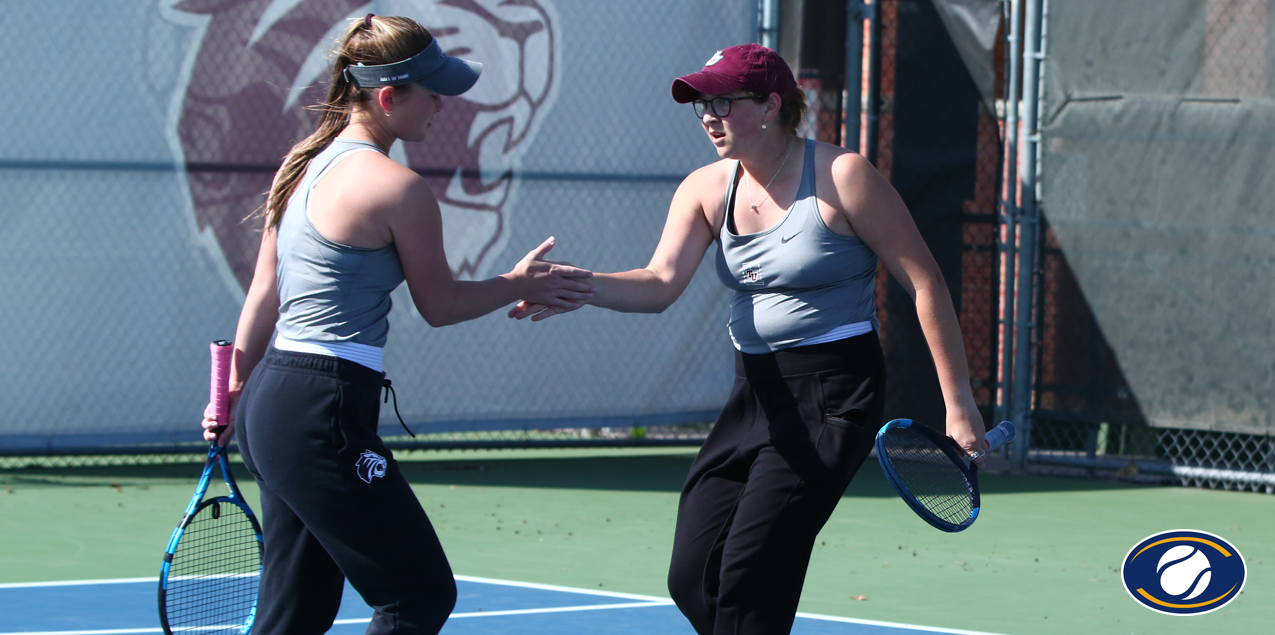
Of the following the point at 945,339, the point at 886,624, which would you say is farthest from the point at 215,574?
the point at 886,624

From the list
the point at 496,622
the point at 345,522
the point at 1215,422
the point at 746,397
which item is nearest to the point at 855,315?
the point at 746,397

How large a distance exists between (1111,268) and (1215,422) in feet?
3.29

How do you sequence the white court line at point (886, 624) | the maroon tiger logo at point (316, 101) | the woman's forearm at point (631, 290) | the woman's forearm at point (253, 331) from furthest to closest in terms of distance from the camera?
the maroon tiger logo at point (316, 101) < the white court line at point (886, 624) < the woman's forearm at point (631, 290) < the woman's forearm at point (253, 331)

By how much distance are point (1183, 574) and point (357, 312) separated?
3.59 meters

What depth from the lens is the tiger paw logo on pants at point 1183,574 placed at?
5.45 metres

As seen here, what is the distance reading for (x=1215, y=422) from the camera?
8148 millimetres

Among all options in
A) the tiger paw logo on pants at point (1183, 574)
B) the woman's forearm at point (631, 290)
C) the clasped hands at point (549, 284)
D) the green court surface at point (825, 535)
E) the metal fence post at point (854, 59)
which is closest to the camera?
the clasped hands at point (549, 284)

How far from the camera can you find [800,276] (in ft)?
11.8

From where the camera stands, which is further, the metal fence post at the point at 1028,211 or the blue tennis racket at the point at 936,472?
the metal fence post at the point at 1028,211

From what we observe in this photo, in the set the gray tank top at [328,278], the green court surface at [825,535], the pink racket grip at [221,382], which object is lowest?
the green court surface at [825,535]

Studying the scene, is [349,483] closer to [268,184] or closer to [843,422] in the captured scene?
[843,422]

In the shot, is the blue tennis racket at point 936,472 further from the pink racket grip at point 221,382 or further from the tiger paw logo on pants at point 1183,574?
the tiger paw logo on pants at point 1183,574

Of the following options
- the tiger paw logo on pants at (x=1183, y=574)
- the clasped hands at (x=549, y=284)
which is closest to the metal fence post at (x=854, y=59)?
the tiger paw logo on pants at (x=1183, y=574)

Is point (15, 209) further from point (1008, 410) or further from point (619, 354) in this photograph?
point (1008, 410)
